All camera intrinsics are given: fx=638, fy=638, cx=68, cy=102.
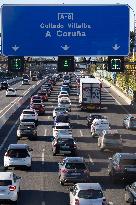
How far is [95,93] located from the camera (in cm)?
7100

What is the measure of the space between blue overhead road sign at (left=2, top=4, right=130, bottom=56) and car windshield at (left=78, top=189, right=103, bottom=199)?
1418cm

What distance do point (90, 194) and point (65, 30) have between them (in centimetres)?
1444

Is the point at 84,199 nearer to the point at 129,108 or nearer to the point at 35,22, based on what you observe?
the point at 35,22

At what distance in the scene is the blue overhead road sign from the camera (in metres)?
35.1

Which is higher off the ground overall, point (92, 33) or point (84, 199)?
point (92, 33)

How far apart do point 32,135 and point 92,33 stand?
13882 mm

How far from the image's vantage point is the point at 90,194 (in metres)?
23.0

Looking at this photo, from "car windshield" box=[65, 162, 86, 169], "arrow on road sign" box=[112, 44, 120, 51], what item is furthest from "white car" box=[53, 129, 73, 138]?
"car windshield" box=[65, 162, 86, 169]

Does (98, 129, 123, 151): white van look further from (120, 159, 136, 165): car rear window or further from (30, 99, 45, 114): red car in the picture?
(30, 99, 45, 114): red car

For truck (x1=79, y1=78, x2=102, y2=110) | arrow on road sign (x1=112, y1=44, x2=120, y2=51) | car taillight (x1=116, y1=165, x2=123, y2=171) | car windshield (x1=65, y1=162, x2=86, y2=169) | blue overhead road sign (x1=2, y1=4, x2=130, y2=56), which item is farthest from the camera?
truck (x1=79, y1=78, x2=102, y2=110)

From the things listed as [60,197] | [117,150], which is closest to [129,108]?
[117,150]

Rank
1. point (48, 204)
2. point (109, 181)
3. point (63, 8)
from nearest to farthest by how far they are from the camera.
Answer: point (48, 204), point (109, 181), point (63, 8)

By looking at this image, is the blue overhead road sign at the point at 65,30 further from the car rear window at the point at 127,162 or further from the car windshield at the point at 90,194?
the car windshield at the point at 90,194

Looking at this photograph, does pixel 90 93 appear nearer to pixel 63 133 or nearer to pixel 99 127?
pixel 99 127
